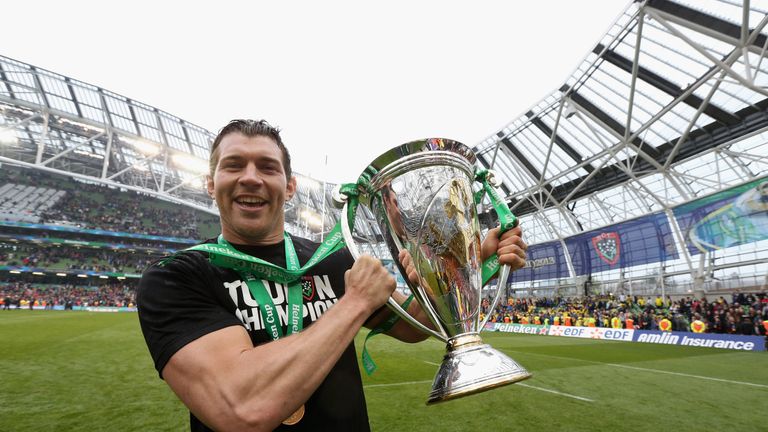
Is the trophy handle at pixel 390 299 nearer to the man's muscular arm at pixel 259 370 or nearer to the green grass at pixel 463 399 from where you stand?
the man's muscular arm at pixel 259 370

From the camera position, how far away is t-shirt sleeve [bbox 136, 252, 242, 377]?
3.76 feet

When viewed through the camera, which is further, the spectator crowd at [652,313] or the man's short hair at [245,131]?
the spectator crowd at [652,313]

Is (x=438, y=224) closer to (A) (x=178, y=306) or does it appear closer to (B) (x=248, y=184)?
(B) (x=248, y=184)

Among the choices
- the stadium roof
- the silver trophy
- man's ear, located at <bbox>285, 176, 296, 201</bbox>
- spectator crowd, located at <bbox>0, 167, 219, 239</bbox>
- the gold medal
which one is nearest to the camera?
the gold medal

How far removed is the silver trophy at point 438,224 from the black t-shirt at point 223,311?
40 centimetres

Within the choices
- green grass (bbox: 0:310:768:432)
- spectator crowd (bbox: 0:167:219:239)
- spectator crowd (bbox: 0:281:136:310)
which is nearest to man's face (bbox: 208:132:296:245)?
green grass (bbox: 0:310:768:432)

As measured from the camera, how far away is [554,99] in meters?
20.9

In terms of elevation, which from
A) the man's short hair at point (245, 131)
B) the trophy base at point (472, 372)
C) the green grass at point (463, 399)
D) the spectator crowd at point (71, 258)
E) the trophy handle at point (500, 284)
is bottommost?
the green grass at point (463, 399)

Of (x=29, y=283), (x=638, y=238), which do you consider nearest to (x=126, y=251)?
(x=29, y=283)

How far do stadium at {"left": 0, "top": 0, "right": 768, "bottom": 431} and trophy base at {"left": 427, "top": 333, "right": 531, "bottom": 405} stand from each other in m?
0.43

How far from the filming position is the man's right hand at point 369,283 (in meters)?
1.13

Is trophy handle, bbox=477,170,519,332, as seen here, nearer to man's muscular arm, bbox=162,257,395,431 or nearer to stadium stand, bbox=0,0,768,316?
stadium stand, bbox=0,0,768,316

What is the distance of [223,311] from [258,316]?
6.1 inches

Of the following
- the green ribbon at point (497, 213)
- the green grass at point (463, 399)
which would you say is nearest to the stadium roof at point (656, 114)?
the green grass at point (463, 399)
